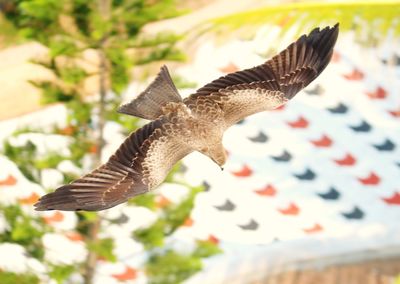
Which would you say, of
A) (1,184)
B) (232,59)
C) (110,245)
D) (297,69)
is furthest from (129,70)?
(232,59)

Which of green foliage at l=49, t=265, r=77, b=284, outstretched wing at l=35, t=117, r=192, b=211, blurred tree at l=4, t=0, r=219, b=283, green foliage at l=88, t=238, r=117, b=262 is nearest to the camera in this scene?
outstretched wing at l=35, t=117, r=192, b=211

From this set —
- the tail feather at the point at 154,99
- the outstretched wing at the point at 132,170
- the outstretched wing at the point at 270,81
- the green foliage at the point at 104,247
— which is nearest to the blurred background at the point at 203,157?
the green foliage at the point at 104,247

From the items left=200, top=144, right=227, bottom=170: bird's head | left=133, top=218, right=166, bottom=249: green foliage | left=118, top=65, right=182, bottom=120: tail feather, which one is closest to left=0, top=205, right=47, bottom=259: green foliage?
left=133, top=218, right=166, bottom=249: green foliage

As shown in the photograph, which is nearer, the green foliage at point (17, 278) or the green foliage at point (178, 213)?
the green foliage at point (17, 278)

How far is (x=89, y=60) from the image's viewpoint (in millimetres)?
8711

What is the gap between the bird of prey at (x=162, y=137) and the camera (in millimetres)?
2951

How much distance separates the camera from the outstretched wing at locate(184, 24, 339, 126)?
3.11 meters

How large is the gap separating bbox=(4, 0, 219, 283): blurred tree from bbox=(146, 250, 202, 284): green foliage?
1.11 ft

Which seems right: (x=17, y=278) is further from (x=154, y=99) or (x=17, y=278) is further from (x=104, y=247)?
(x=154, y=99)

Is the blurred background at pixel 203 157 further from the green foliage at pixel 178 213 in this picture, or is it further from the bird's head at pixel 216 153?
the bird's head at pixel 216 153

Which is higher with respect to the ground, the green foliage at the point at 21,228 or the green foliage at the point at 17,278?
the green foliage at the point at 21,228

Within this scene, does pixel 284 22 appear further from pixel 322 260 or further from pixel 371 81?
pixel 371 81

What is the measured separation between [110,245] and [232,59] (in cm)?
593

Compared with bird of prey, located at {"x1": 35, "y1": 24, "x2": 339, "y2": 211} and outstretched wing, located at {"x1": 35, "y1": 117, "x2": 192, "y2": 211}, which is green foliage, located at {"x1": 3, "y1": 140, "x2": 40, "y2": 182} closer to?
bird of prey, located at {"x1": 35, "y1": 24, "x2": 339, "y2": 211}
